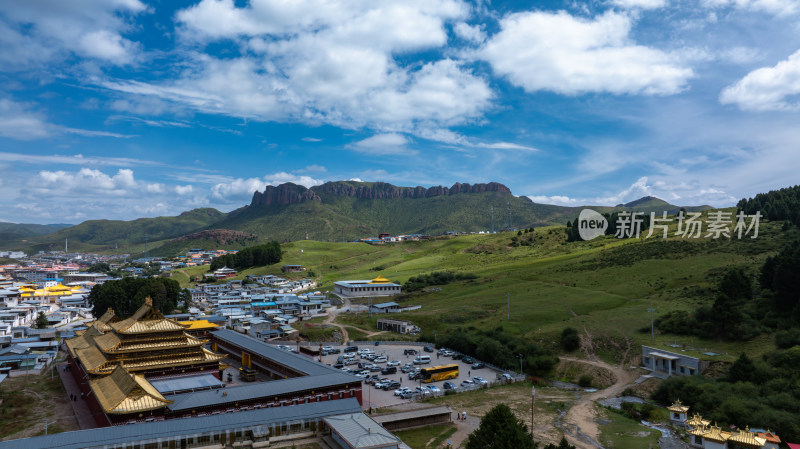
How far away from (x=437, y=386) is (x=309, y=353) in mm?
21431

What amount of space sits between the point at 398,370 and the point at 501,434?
34.9m

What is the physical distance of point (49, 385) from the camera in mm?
56562

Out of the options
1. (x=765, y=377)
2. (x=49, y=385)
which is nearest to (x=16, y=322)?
(x=49, y=385)

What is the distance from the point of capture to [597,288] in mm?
96250

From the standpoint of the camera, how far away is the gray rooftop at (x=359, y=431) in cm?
3559

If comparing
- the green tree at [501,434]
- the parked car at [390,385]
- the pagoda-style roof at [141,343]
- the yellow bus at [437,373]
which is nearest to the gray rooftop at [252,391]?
the pagoda-style roof at [141,343]

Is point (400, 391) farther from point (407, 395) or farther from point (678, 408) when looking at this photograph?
point (678, 408)

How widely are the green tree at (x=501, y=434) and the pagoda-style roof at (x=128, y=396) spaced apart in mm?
24660

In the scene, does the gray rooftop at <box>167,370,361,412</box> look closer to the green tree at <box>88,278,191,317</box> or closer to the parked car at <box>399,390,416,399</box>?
the parked car at <box>399,390,416,399</box>

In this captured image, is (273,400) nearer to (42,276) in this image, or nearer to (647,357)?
(647,357)

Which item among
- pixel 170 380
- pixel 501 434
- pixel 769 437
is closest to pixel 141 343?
pixel 170 380

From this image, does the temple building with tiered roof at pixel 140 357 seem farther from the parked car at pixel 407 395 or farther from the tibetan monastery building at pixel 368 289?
the tibetan monastery building at pixel 368 289

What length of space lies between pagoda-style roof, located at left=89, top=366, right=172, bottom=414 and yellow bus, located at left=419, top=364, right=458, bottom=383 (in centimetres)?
3206

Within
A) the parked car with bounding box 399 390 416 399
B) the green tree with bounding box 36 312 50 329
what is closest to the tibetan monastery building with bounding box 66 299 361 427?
the parked car with bounding box 399 390 416 399
